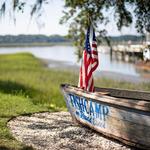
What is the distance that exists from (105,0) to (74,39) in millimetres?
3019

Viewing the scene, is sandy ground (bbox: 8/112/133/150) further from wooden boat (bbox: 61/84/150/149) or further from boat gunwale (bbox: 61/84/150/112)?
boat gunwale (bbox: 61/84/150/112)

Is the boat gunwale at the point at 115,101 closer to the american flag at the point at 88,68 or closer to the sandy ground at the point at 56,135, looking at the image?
the american flag at the point at 88,68

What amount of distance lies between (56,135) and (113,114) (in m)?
1.68

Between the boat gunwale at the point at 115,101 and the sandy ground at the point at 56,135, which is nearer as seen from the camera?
the boat gunwale at the point at 115,101

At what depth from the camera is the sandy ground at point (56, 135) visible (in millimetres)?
9008

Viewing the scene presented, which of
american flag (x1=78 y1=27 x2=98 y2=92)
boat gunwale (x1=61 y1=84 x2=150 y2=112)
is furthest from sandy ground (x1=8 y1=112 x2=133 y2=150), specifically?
american flag (x1=78 y1=27 x2=98 y2=92)

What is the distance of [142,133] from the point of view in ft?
26.8

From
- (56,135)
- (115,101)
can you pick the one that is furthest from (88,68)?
(115,101)

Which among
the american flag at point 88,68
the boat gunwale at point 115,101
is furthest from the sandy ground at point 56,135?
the american flag at point 88,68

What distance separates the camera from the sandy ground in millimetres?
9008

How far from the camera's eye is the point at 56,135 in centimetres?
987

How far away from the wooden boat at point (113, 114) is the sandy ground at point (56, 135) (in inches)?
7.7

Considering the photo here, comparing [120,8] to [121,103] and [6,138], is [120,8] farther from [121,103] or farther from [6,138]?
[6,138]

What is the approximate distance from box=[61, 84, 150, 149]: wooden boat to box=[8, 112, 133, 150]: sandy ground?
20cm
